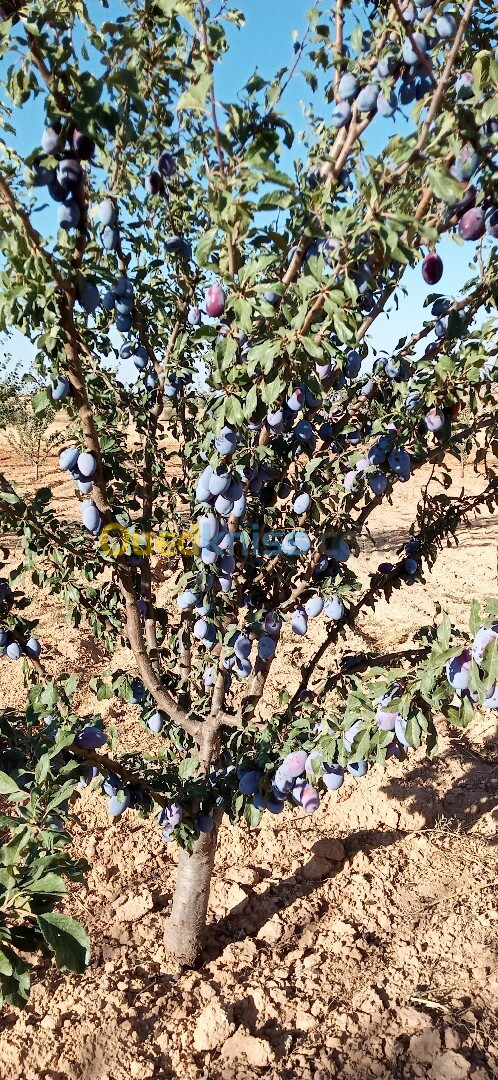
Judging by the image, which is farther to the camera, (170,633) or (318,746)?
(170,633)

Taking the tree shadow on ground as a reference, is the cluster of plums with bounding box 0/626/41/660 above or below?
above

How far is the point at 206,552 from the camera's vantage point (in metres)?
1.54

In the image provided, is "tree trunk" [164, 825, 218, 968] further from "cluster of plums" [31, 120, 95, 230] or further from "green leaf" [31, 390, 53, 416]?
"cluster of plums" [31, 120, 95, 230]

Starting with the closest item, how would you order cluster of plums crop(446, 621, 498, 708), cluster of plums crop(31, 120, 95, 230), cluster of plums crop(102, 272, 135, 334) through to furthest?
cluster of plums crop(31, 120, 95, 230) → cluster of plums crop(446, 621, 498, 708) → cluster of plums crop(102, 272, 135, 334)

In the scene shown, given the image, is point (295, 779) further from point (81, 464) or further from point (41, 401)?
point (41, 401)

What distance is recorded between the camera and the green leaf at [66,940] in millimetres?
911

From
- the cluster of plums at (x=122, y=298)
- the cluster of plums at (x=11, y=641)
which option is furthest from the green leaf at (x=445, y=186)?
the cluster of plums at (x=11, y=641)

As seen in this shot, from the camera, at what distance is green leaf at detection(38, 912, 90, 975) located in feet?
2.99

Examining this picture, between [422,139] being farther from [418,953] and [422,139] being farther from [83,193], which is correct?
[418,953]

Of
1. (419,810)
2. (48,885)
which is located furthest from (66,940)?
(419,810)

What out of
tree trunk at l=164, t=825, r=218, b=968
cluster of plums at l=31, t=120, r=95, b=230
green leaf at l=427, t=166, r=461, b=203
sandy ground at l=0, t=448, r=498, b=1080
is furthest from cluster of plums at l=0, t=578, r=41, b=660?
green leaf at l=427, t=166, r=461, b=203

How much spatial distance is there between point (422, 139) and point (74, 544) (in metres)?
1.38

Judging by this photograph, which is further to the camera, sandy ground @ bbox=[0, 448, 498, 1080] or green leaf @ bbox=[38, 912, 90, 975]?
sandy ground @ bbox=[0, 448, 498, 1080]

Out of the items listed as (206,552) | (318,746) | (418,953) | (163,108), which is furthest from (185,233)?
(418,953)
